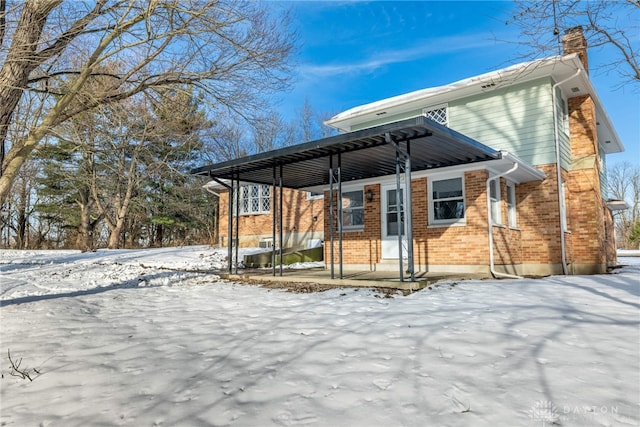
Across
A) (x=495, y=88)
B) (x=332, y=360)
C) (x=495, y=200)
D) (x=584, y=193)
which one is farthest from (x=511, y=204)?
(x=332, y=360)

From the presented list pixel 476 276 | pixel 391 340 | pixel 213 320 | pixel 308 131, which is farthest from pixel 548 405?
pixel 308 131

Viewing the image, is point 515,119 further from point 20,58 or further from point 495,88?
point 20,58

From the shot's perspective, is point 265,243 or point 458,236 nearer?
point 458,236

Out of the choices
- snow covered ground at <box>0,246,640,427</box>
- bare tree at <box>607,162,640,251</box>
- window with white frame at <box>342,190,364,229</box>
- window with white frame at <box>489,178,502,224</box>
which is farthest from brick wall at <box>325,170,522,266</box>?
bare tree at <box>607,162,640,251</box>

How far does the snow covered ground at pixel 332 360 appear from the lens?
2.44 m

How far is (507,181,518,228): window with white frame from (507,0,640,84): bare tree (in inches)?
132

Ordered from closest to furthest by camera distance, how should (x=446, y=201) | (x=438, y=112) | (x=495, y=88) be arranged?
(x=446, y=201), (x=495, y=88), (x=438, y=112)

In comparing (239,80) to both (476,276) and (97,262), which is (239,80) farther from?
(97,262)

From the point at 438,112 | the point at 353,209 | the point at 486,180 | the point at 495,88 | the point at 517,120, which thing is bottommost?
the point at 353,209

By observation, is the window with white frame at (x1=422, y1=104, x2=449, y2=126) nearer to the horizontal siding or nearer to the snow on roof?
the snow on roof

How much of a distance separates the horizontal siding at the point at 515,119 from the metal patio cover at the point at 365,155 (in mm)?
2695

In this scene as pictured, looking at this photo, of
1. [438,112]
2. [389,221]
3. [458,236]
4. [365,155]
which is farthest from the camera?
[438,112]

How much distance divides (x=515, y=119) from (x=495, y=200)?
2493 millimetres

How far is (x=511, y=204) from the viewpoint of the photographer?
10.1 metres
